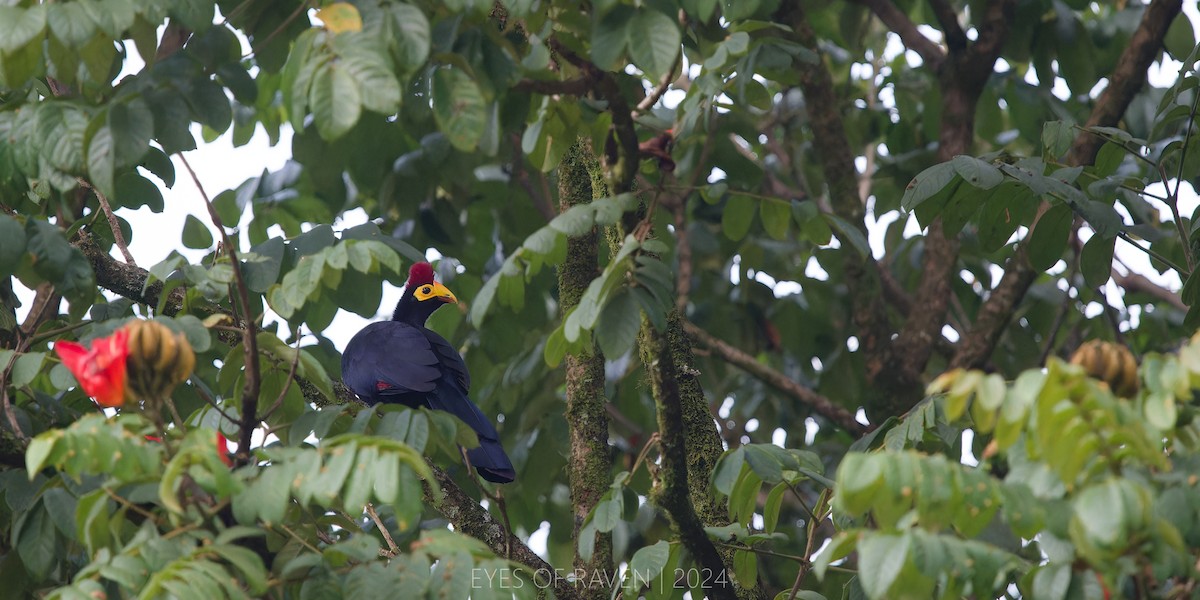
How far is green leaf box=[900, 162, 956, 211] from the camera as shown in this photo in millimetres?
3166

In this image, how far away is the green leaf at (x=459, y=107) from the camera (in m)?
2.48

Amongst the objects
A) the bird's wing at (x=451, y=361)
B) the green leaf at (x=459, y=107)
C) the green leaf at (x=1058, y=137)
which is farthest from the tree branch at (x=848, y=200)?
the green leaf at (x=459, y=107)

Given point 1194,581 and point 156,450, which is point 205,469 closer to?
point 156,450

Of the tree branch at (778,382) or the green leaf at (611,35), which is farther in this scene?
the tree branch at (778,382)

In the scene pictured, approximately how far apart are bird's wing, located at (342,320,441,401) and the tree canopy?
156mm

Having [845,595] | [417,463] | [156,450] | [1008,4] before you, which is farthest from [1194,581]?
[1008,4]

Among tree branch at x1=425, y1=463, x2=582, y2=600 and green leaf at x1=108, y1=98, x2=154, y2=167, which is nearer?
green leaf at x1=108, y1=98, x2=154, y2=167

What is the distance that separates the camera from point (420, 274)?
500 centimetres

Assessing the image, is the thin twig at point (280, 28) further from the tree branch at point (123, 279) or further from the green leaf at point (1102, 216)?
the green leaf at point (1102, 216)

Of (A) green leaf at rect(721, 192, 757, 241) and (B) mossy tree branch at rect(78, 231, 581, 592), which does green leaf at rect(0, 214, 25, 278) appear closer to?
(B) mossy tree branch at rect(78, 231, 581, 592)

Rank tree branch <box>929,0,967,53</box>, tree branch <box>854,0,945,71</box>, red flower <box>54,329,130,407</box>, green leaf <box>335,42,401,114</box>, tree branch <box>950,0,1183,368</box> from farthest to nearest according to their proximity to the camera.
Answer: tree branch <box>854,0,945,71</box> < tree branch <box>929,0,967,53</box> < tree branch <box>950,0,1183,368</box> < green leaf <box>335,42,401,114</box> < red flower <box>54,329,130,407</box>

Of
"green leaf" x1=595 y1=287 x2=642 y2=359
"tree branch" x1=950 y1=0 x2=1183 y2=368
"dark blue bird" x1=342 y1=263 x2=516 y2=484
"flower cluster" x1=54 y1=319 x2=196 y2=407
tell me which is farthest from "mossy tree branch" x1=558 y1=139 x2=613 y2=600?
"tree branch" x1=950 y1=0 x2=1183 y2=368

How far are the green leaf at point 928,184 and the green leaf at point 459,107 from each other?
49.2 inches

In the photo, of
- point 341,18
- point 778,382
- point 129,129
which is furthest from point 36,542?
point 778,382
